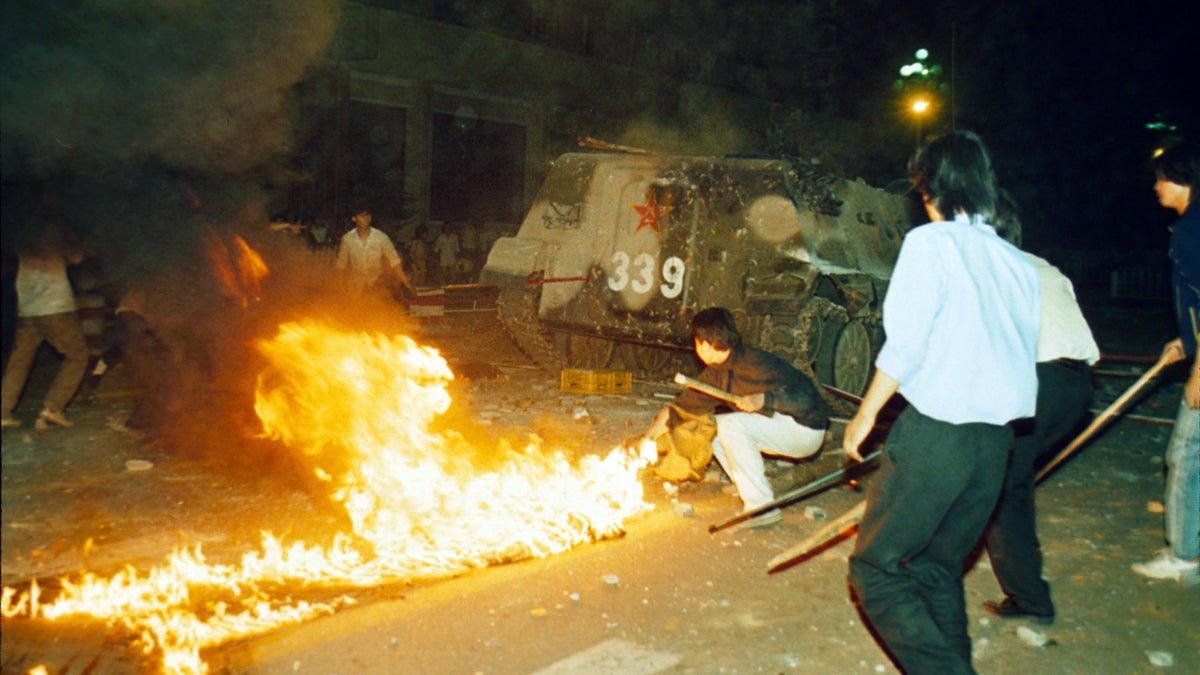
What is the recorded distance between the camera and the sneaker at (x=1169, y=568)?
16.0ft

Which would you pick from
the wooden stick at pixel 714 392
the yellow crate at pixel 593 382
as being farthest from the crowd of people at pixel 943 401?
the yellow crate at pixel 593 382

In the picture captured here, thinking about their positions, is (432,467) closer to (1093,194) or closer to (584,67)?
(584,67)

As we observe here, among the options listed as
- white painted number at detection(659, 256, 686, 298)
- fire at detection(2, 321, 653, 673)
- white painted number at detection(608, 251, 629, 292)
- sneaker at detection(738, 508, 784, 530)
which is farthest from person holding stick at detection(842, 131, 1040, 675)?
white painted number at detection(608, 251, 629, 292)

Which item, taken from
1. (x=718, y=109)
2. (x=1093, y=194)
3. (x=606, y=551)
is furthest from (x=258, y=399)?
(x=1093, y=194)

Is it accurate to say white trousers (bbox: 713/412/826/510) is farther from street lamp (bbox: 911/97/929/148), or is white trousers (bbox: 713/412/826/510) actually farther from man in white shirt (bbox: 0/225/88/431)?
street lamp (bbox: 911/97/929/148)

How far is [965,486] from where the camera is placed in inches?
118

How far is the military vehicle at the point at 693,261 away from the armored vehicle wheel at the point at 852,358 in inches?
0.8

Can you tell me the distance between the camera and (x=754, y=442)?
5.68 metres

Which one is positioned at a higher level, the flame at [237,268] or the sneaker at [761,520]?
the flame at [237,268]

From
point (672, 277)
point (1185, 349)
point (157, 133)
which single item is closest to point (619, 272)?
point (672, 277)

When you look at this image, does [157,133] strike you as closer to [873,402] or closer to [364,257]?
[873,402]

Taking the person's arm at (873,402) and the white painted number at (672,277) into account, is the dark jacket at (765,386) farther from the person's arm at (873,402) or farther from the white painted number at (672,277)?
the white painted number at (672,277)

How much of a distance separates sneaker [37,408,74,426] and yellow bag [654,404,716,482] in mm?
3396

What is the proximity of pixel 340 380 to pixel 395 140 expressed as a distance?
19.4m
